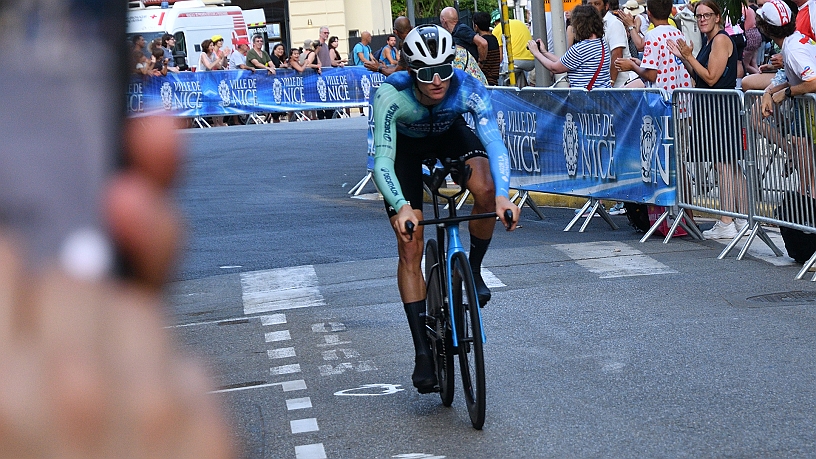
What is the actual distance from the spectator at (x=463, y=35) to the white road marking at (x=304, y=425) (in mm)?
9785

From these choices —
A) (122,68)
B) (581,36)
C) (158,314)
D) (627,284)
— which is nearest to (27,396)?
A: (158,314)

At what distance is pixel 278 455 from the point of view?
5258 mm

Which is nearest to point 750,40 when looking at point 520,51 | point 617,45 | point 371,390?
point 617,45

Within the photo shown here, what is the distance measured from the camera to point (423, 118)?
236 inches

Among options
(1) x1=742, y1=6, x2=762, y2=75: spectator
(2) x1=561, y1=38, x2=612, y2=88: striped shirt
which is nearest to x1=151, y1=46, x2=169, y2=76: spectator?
(2) x1=561, y1=38, x2=612, y2=88: striped shirt

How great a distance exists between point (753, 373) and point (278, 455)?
2.52 m

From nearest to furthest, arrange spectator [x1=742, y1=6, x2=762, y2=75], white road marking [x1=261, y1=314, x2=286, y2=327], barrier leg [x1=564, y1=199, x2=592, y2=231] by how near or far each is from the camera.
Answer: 1. white road marking [x1=261, y1=314, x2=286, y2=327]
2. barrier leg [x1=564, y1=199, x2=592, y2=231]
3. spectator [x1=742, y1=6, x2=762, y2=75]

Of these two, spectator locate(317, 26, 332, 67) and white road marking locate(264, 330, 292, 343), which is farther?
spectator locate(317, 26, 332, 67)

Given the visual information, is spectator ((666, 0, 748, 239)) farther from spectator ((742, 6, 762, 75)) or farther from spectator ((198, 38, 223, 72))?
spectator ((198, 38, 223, 72))

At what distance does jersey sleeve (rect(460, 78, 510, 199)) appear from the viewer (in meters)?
5.68

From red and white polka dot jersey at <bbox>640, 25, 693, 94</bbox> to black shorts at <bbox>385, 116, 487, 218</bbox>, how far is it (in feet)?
18.9

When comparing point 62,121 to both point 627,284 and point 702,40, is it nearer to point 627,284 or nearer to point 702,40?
point 627,284

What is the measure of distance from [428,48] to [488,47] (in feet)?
33.8

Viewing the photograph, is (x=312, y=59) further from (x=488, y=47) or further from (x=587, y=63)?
(x=587, y=63)
